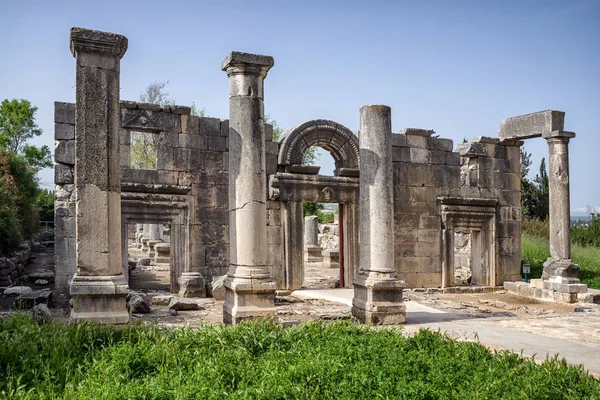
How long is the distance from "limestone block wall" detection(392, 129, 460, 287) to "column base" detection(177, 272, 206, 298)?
573 centimetres

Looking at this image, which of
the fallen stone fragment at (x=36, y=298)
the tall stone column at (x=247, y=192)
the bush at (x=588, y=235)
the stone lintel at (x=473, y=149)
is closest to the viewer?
the tall stone column at (x=247, y=192)

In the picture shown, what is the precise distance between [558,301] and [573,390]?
35.5ft

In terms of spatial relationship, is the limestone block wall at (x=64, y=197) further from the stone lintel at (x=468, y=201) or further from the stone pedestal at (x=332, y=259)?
the stone pedestal at (x=332, y=259)

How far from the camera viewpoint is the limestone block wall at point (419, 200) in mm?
16156

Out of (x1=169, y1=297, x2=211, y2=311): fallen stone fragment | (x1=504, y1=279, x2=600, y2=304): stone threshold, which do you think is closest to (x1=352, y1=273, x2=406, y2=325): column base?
(x1=169, y1=297, x2=211, y2=311): fallen stone fragment

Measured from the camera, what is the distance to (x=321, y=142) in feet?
50.9

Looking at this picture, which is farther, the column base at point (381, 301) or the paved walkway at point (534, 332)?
the column base at point (381, 301)

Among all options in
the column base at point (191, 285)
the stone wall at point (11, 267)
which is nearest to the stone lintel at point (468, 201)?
the column base at point (191, 285)

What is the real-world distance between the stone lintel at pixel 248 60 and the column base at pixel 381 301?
160 inches

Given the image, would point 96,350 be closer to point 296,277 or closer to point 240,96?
point 240,96

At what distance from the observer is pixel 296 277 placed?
47.8ft

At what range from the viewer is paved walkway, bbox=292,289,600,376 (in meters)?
7.21

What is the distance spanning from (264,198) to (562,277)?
10023mm

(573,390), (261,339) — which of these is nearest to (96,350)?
(261,339)
